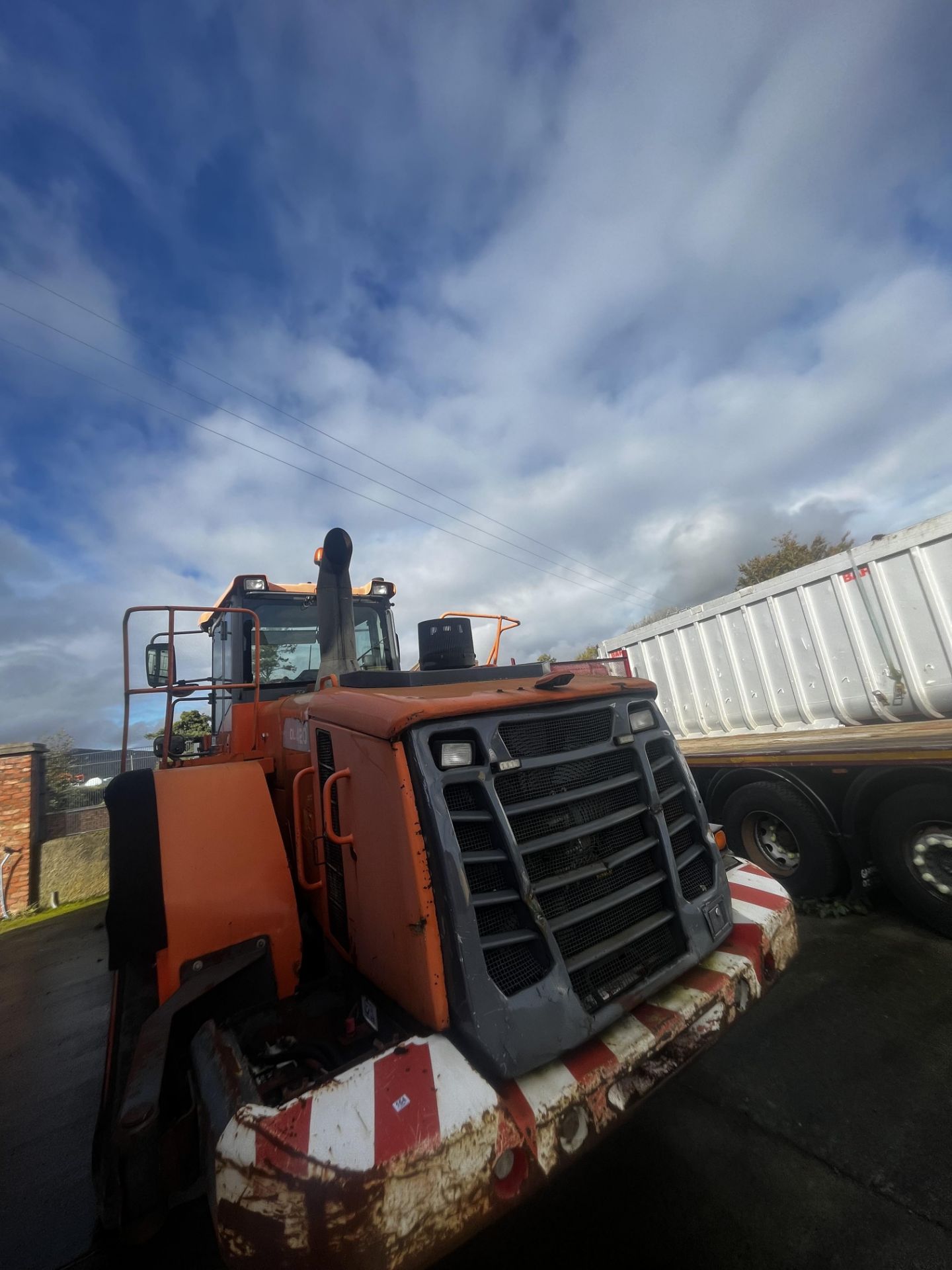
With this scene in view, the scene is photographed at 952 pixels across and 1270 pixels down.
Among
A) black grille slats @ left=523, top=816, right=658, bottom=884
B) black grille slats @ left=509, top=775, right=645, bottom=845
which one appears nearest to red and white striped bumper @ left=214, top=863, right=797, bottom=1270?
black grille slats @ left=523, top=816, right=658, bottom=884

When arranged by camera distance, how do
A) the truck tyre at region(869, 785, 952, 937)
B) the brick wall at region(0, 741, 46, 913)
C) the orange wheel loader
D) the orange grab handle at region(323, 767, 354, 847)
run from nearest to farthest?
the orange wheel loader
the orange grab handle at region(323, 767, 354, 847)
the truck tyre at region(869, 785, 952, 937)
the brick wall at region(0, 741, 46, 913)

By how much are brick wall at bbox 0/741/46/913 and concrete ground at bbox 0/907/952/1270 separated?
782cm

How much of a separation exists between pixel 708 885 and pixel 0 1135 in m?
4.09

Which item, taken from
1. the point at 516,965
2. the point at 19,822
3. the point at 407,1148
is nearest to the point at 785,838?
the point at 516,965

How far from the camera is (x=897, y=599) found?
505 cm

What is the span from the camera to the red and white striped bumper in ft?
4.08

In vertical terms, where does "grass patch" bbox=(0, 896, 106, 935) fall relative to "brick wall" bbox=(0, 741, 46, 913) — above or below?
below

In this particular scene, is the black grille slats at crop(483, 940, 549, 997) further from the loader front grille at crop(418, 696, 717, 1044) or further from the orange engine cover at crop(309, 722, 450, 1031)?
the orange engine cover at crop(309, 722, 450, 1031)

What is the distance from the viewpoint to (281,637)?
4.84m

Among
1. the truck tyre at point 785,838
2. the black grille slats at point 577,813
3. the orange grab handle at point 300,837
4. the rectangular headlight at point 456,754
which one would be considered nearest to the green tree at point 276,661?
the orange grab handle at point 300,837

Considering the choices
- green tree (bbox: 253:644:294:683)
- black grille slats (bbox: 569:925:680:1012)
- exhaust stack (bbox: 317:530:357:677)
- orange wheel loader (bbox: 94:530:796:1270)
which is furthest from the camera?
green tree (bbox: 253:644:294:683)

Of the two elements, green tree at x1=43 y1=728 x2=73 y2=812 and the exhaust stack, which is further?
green tree at x1=43 y1=728 x2=73 y2=812

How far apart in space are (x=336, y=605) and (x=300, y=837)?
1562 mm

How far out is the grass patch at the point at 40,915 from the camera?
29.0 feet
